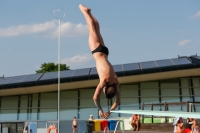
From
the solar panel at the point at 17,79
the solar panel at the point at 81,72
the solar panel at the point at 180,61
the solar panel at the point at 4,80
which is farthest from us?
the solar panel at the point at 4,80

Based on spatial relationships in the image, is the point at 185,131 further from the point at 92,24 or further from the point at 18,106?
the point at 18,106

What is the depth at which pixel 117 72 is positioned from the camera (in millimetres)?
26219

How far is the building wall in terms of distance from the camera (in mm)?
27812

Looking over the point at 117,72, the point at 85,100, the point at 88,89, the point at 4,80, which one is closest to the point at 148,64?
the point at 117,72

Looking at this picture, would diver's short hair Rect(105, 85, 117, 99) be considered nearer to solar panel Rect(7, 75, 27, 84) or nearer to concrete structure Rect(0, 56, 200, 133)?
concrete structure Rect(0, 56, 200, 133)

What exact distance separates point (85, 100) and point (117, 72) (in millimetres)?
4509

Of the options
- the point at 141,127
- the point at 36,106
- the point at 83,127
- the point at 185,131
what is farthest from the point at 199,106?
the point at 36,106

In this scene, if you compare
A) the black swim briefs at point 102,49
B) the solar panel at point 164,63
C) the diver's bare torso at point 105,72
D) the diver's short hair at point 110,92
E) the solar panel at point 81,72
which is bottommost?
the diver's short hair at point 110,92

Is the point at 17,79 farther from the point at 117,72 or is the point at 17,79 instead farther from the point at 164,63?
the point at 164,63

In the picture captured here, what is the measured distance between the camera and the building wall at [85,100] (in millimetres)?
27812

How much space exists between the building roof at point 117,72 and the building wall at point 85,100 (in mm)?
1893

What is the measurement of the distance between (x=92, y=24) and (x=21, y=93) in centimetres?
2272

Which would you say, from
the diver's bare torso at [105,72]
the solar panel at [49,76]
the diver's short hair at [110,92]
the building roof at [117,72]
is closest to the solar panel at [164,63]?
the building roof at [117,72]

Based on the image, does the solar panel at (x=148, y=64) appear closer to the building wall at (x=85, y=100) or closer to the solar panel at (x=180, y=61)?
the solar panel at (x=180, y=61)
